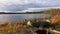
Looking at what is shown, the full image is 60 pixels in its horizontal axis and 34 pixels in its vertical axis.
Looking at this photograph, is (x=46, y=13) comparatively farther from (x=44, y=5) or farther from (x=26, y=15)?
(x=26, y=15)

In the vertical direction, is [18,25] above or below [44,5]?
below

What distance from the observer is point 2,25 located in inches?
93.9

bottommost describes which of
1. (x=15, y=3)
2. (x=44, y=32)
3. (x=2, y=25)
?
(x=44, y=32)

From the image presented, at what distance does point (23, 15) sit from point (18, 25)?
19cm

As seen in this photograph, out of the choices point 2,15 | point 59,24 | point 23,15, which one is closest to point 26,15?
point 23,15

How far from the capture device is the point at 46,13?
2.48 meters

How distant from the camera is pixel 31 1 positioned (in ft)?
8.15

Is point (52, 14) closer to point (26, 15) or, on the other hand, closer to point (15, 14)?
point (26, 15)

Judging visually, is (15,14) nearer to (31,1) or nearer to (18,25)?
(18,25)

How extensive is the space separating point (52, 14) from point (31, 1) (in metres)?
0.44

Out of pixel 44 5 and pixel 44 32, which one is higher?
pixel 44 5

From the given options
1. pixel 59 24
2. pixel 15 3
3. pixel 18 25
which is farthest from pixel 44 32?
pixel 15 3

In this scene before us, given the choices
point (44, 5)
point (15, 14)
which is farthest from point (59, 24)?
point (15, 14)

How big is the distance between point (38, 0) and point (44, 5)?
14 cm
